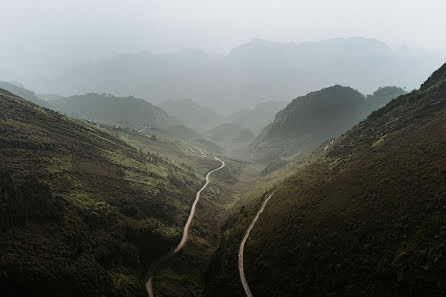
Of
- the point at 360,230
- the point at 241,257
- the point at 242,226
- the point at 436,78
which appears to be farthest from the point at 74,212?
the point at 436,78

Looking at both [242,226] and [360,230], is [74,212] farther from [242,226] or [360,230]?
[360,230]

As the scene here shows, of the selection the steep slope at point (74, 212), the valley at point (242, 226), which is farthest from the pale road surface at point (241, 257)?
the steep slope at point (74, 212)

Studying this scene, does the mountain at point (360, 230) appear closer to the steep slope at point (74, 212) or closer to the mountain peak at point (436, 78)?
the steep slope at point (74, 212)

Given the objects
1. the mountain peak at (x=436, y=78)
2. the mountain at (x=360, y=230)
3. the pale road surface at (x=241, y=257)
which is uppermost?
the mountain peak at (x=436, y=78)

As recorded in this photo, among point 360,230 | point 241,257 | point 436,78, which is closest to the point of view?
point 360,230

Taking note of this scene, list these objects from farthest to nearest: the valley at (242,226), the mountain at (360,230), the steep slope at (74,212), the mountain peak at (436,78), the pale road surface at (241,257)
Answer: the mountain peak at (436,78)
the pale road surface at (241,257)
the steep slope at (74,212)
the valley at (242,226)
the mountain at (360,230)

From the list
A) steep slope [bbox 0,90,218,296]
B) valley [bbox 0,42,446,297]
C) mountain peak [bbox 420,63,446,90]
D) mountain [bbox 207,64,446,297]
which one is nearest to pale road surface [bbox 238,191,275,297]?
valley [bbox 0,42,446,297]

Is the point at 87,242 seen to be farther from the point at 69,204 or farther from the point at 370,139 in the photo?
the point at 370,139
